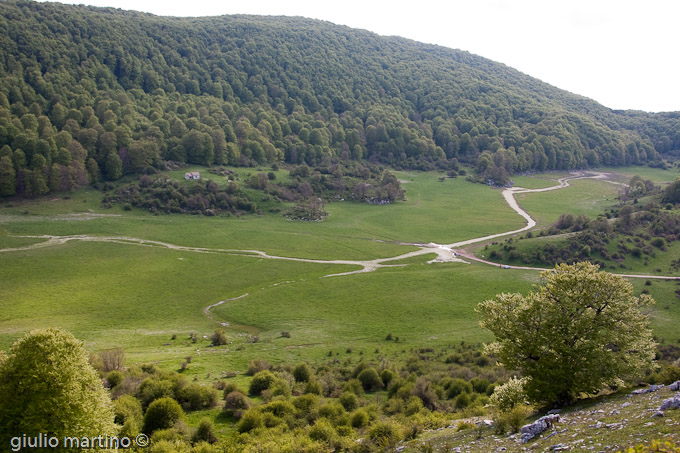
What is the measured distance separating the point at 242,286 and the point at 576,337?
57.0m

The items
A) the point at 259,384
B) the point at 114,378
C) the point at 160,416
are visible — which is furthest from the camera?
the point at 259,384

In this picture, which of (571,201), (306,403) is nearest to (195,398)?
(306,403)

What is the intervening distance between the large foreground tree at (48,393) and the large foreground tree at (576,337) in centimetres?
2127

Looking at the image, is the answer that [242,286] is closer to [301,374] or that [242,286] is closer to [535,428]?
[301,374]

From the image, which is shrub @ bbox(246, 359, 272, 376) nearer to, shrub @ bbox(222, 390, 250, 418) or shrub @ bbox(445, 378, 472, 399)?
shrub @ bbox(222, 390, 250, 418)

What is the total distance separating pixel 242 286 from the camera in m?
74.0

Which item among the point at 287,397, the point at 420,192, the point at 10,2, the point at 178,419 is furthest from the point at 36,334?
the point at 10,2

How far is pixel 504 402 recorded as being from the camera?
84.8 ft

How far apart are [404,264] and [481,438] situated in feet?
214

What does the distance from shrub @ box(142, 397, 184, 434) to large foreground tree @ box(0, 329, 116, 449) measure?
15.7 feet

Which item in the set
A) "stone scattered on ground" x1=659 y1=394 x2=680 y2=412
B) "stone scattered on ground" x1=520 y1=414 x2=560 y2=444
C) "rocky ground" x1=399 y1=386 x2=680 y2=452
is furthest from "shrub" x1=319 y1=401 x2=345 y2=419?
"stone scattered on ground" x1=659 y1=394 x2=680 y2=412

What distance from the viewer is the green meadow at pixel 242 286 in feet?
171

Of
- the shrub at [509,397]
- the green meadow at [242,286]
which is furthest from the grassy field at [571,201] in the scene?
the shrub at [509,397]

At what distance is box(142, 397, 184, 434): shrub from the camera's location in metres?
27.3
